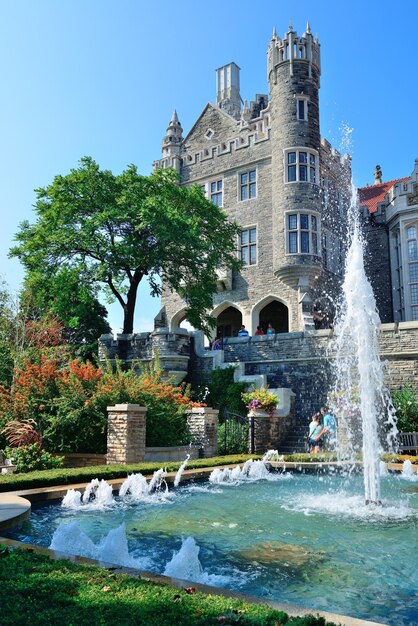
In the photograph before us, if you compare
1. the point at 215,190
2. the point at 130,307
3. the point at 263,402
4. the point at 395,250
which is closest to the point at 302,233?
the point at 395,250

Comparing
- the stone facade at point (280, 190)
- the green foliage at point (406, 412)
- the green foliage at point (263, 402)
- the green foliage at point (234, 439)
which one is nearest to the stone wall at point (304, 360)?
the green foliage at point (406, 412)

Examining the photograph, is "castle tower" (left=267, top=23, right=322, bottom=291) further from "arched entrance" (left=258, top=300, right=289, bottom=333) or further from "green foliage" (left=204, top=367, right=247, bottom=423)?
"green foliage" (left=204, top=367, right=247, bottom=423)

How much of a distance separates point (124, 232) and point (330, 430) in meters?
12.3

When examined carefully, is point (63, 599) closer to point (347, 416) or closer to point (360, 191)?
point (347, 416)

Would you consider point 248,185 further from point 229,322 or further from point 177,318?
point 177,318

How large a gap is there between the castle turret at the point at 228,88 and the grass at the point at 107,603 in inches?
1439

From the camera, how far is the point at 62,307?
76.3 feet

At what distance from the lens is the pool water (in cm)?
479

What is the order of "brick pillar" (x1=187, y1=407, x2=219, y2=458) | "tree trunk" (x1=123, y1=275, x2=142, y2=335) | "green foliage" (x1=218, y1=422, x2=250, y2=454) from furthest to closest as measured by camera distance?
"tree trunk" (x1=123, y1=275, x2=142, y2=335) → "green foliage" (x1=218, y1=422, x2=250, y2=454) → "brick pillar" (x1=187, y1=407, x2=219, y2=458)

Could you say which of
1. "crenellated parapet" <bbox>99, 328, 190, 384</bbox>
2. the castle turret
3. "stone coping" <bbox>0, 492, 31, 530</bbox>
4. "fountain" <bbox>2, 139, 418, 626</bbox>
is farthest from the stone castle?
"stone coping" <bbox>0, 492, 31, 530</bbox>

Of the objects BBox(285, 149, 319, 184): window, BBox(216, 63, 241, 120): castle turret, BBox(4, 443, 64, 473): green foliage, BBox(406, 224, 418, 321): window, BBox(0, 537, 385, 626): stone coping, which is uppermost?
BBox(216, 63, 241, 120): castle turret

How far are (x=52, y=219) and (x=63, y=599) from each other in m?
21.7

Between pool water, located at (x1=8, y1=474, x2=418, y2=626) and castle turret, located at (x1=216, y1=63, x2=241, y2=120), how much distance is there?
31.7 metres

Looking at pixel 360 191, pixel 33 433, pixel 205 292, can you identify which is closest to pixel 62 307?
pixel 205 292
